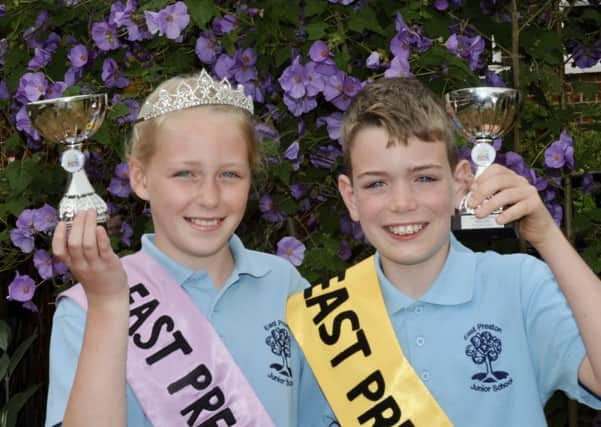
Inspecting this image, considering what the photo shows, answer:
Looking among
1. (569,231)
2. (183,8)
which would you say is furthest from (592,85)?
(183,8)

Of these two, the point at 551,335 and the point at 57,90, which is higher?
the point at 57,90

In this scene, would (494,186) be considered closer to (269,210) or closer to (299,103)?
(299,103)

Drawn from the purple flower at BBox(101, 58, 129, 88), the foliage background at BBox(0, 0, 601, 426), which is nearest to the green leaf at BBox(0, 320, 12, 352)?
the foliage background at BBox(0, 0, 601, 426)

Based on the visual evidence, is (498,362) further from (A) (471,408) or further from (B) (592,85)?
(B) (592,85)

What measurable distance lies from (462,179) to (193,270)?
0.70m

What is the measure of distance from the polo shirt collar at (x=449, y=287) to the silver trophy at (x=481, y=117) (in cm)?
13

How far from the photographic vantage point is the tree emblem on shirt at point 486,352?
7.95ft

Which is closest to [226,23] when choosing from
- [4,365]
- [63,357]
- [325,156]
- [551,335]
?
[325,156]

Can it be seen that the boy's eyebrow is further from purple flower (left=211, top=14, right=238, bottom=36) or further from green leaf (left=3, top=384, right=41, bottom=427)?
green leaf (left=3, top=384, right=41, bottom=427)

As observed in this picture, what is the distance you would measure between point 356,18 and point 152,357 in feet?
3.96

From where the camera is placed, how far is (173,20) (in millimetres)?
3227

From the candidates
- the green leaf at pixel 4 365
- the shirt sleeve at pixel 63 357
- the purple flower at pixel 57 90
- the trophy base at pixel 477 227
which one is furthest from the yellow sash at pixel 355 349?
the green leaf at pixel 4 365

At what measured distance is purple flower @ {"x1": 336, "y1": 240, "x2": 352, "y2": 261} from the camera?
11.2ft

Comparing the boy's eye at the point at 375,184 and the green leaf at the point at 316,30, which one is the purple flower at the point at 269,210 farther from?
the boy's eye at the point at 375,184
